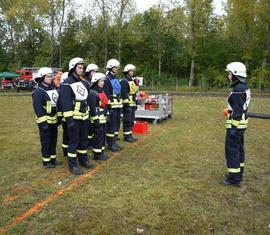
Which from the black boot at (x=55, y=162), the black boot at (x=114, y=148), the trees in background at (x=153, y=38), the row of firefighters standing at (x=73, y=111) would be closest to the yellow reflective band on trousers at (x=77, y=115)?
the row of firefighters standing at (x=73, y=111)

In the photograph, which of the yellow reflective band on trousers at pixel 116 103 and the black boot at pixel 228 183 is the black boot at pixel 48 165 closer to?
the yellow reflective band on trousers at pixel 116 103

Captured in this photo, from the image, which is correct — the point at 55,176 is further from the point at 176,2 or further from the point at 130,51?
the point at 130,51

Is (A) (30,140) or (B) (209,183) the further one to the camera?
(A) (30,140)

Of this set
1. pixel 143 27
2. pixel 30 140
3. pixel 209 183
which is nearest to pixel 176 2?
pixel 143 27

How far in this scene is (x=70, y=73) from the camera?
7.07 metres

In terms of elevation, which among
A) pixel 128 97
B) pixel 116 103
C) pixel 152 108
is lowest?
pixel 152 108

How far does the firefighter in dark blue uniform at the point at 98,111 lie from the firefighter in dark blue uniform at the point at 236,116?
293cm

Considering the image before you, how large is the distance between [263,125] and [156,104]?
423 centimetres

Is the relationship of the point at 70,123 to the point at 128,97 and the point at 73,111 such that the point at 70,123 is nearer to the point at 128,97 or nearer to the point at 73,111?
the point at 73,111

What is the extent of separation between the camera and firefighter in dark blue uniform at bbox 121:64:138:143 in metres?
9.80

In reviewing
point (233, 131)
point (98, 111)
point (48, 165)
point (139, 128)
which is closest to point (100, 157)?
point (98, 111)

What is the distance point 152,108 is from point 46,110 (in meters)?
6.87

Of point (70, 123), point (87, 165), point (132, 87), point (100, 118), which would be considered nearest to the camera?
point (70, 123)

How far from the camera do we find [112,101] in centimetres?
912
